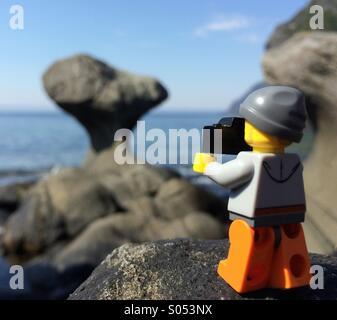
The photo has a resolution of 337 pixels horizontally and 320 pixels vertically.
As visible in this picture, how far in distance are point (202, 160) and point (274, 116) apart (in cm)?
42

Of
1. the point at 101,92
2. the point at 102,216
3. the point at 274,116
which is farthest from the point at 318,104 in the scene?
the point at 101,92

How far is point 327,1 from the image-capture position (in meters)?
3.97

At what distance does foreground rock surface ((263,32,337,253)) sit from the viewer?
3.59m

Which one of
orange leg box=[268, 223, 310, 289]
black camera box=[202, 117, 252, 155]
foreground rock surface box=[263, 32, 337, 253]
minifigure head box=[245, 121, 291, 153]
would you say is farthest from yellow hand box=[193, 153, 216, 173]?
foreground rock surface box=[263, 32, 337, 253]

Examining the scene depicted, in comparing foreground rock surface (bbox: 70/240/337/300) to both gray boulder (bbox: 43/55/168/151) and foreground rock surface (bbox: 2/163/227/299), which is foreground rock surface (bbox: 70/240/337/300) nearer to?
foreground rock surface (bbox: 2/163/227/299)

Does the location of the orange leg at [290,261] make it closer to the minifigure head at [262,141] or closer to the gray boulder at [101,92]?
the minifigure head at [262,141]

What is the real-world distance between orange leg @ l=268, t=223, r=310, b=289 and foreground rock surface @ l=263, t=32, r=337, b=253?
143cm

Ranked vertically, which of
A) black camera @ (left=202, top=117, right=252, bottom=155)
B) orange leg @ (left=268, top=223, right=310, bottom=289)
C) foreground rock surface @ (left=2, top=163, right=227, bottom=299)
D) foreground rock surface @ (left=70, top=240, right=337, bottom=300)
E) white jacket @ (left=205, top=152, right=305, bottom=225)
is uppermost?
black camera @ (left=202, top=117, right=252, bottom=155)

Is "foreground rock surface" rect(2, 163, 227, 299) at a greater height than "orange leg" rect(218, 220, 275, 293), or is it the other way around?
"orange leg" rect(218, 220, 275, 293)

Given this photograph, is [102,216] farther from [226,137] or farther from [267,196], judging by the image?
[267,196]

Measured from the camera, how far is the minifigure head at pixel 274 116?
176cm

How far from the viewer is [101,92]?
10023 mm

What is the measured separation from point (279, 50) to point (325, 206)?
1.63m

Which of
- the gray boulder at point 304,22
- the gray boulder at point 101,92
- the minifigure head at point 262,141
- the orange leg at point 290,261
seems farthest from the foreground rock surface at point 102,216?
the minifigure head at point 262,141
